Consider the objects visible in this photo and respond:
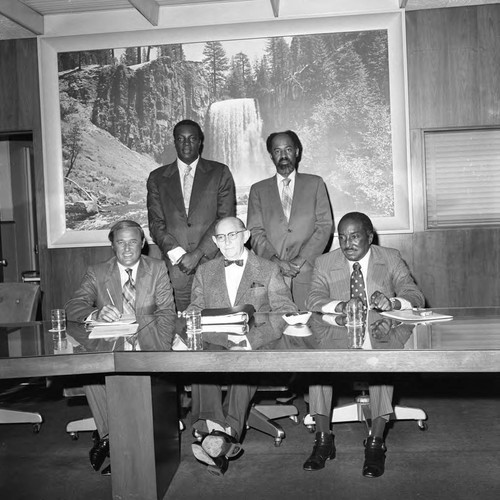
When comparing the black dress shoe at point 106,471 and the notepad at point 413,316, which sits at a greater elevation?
the notepad at point 413,316

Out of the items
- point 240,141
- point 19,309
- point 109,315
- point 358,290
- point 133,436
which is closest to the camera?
point 133,436

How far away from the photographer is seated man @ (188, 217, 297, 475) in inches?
143

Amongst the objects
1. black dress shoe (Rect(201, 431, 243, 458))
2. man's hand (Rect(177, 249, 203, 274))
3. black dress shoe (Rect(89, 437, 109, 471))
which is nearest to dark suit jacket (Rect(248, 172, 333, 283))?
man's hand (Rect(177, 249, 203, 274))

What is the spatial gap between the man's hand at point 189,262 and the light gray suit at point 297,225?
42cm

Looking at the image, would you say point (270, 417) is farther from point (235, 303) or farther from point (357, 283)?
point (357, 283)

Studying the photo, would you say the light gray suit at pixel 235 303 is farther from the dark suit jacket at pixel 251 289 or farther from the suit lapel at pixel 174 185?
the suit lapel at pixel 174 185

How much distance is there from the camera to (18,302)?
4430 mm

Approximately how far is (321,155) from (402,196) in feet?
2.49

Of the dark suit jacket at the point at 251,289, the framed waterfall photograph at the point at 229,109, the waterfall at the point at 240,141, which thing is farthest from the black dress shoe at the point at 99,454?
the waterfall at the point at 240,141

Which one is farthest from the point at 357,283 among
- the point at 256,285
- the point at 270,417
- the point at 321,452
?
the point at 270,417

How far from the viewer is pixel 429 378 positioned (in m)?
5.41

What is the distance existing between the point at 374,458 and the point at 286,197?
209 centimetres

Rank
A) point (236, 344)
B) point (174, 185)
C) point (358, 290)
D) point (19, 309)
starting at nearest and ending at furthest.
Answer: point (236, 344) → point (358, 290) → point (19, 309) → point (174, 185)

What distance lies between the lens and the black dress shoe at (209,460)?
10.9 ft
